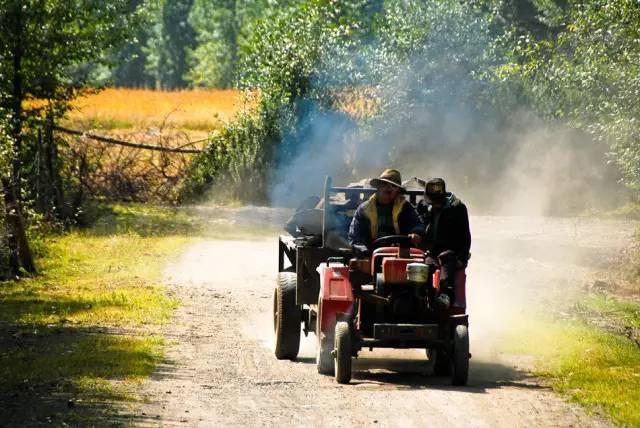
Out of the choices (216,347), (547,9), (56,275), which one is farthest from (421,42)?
(216,347)

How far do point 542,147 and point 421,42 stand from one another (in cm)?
461

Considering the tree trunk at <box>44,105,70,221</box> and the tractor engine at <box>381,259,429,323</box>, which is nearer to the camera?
the tractor engine at <box>381,259,429,323</box>

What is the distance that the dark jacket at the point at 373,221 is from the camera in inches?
510

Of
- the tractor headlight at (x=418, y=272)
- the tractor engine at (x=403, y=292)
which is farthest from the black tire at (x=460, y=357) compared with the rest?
the tractor headlight at (x=418, y=272)

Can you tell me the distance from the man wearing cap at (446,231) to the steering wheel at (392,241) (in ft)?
0.65

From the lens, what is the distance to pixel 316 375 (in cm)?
1287

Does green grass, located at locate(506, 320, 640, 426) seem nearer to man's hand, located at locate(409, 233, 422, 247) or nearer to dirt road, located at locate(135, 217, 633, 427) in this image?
dirt road, located at locate(135, 217, 633, 427)

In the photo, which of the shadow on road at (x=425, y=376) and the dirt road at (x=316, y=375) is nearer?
the dirt road at (x=316, y=375)

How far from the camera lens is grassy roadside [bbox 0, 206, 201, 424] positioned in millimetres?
11344

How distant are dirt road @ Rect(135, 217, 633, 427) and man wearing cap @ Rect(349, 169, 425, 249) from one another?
1438 millimetres

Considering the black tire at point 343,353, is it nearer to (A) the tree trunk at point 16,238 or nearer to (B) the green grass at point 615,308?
(B) the green grass at point 615,308

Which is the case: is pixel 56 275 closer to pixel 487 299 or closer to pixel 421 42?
pixel 487 299

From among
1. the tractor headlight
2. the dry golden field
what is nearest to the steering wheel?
the tractor headlight

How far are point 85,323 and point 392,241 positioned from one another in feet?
18.7
